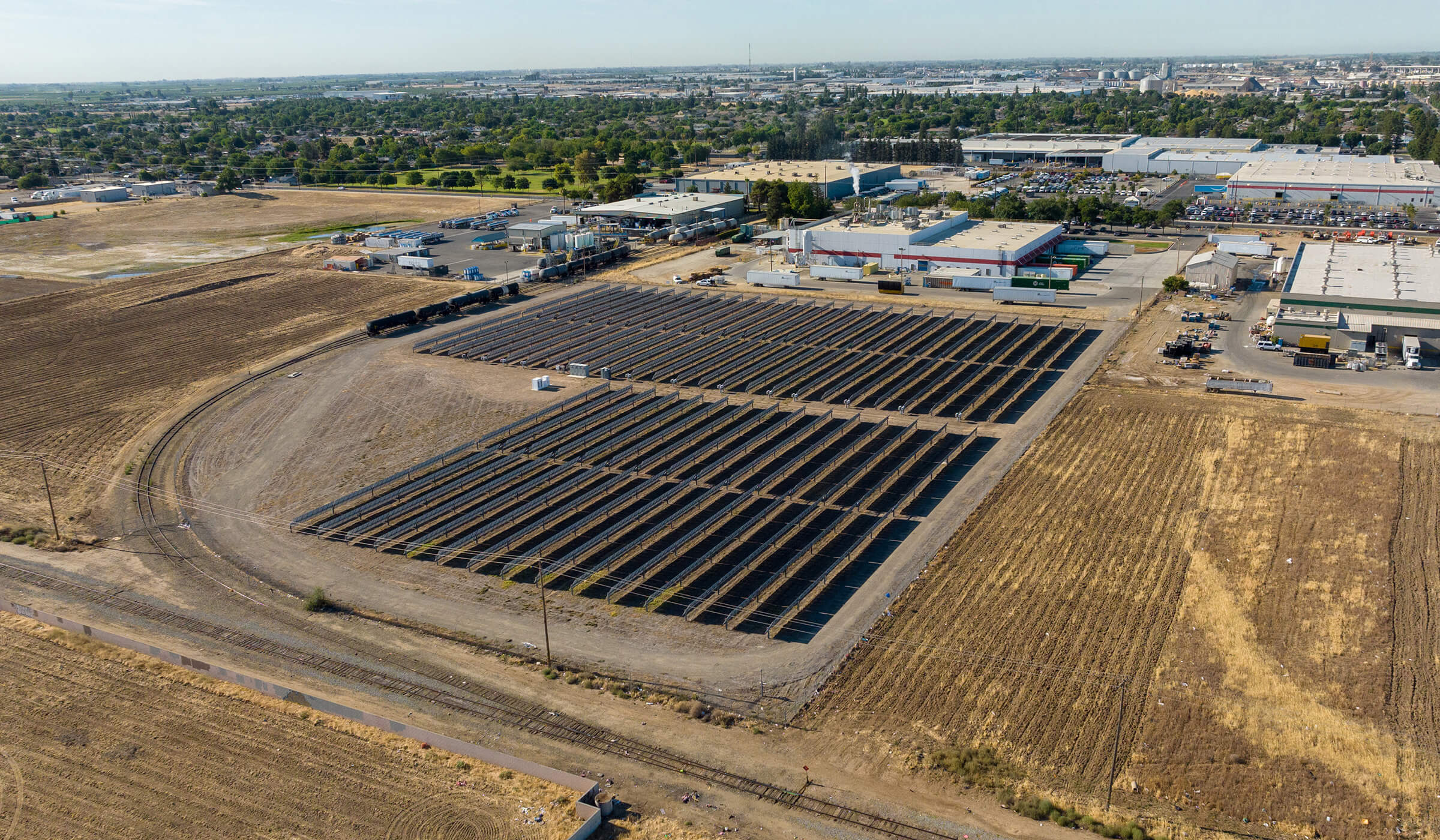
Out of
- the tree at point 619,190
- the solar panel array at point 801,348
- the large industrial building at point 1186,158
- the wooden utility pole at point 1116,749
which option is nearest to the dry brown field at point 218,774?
the wooden utility pole at point 1116,749

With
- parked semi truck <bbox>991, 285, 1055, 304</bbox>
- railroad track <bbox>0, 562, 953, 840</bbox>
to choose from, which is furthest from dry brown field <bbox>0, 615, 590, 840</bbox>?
parked semi truck <bbox>991, 285, 1055, 304</bbox>

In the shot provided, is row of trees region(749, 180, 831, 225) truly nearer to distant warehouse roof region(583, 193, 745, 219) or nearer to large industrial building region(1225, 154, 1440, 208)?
distant warehouse roof region(583, 193, 745, 219)

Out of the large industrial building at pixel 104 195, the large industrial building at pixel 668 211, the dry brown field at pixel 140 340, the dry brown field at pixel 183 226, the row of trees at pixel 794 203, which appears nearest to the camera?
the dry brown field at pixel 140 340

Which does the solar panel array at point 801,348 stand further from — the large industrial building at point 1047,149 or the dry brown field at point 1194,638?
the large industrial building at point 1047,149

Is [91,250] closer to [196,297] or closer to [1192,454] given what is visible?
[196,297]

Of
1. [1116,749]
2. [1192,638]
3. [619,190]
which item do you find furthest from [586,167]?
[1116,749]

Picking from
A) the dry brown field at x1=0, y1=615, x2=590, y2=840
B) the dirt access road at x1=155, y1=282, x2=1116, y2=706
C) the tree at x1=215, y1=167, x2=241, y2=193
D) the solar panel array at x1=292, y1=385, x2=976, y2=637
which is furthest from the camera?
the tree at x1=215, y1=167, x2=241, y2=193
